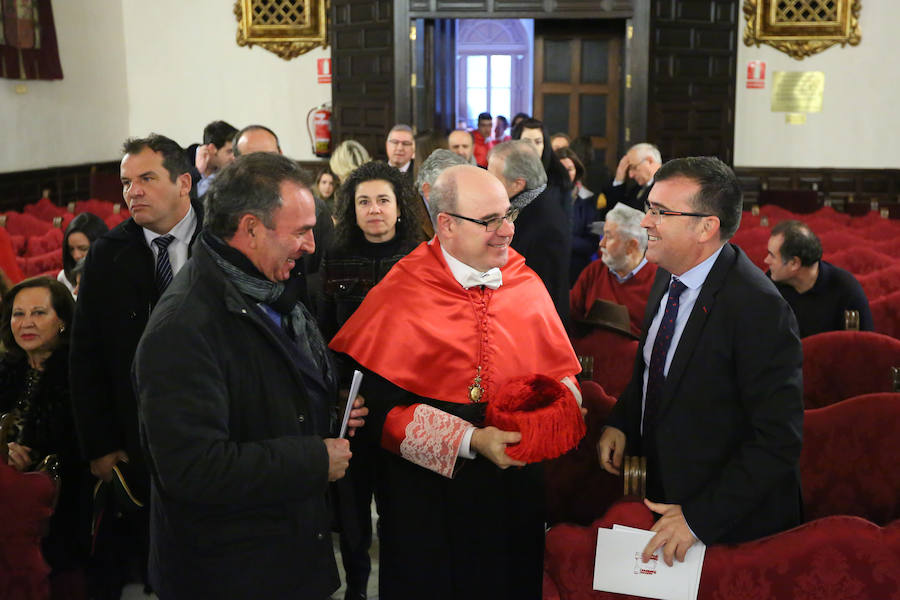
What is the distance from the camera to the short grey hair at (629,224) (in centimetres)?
421

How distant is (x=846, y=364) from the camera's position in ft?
12.0

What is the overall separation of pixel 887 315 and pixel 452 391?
10.3ft

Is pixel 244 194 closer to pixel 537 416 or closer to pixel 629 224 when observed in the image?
pixel 537 416

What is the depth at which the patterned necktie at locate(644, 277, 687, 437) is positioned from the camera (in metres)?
2.29

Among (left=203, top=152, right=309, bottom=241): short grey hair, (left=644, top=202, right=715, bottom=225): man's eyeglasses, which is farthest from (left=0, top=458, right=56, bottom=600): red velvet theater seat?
(left=644, top=202, right=715, bottom=225): man's eyeglasses

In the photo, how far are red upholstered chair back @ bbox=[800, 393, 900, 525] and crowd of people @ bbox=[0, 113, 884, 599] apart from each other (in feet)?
2.32

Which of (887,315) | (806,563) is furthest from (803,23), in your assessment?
(806,563)

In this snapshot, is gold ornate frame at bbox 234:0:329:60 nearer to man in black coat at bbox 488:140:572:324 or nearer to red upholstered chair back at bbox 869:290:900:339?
man in black coat at bbox 488:140:572:324

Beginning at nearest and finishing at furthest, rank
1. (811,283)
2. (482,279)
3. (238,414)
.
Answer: (238,414), (482,279), (811,283)

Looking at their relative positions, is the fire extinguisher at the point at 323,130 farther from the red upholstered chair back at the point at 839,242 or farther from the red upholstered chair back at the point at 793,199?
the red upholstered chair back at the point at 839,242

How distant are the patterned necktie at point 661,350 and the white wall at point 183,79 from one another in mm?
11547

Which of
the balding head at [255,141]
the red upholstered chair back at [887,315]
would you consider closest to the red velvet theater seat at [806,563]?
the red upholstered chair back at [887,315]

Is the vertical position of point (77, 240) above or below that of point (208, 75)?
below

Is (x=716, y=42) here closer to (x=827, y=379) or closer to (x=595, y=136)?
(x=595, y=136)
